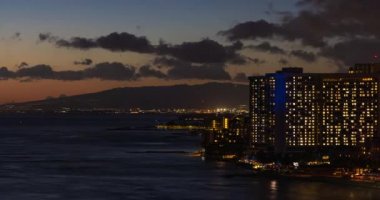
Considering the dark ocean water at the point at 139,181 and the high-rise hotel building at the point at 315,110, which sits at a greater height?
the high-rise hotel building at the point at 315,110

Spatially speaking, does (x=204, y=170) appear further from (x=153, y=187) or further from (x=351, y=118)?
(x=351, y=118)

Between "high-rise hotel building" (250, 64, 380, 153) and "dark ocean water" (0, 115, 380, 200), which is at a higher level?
"high-rise hotel building" (250, 64, 380, 153)

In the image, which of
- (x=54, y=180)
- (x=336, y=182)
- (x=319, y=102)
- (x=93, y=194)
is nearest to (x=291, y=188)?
(x=336, y=182)

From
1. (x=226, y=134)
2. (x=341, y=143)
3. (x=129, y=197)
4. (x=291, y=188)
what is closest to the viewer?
(x=129, y=197)

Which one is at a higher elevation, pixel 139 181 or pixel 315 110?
pixel 315 110

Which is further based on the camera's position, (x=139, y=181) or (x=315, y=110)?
(x=315, y=110)

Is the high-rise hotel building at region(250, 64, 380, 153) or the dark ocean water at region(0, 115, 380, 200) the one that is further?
the high-rise hotel building at region(250, 64, 380, 153)

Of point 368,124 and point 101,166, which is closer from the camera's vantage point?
point 101,166

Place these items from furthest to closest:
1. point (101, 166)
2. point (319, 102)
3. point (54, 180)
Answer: point (319, 102)
point (101, 166)
point (54, 180)
